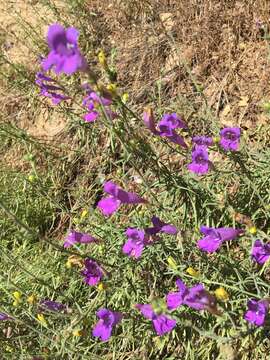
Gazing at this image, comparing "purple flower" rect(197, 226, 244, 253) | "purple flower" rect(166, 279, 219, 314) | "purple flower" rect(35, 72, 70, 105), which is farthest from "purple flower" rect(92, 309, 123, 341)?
"purple flower" rect(35, 72, 70, 105)

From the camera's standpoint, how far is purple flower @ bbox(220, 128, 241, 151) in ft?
9.39

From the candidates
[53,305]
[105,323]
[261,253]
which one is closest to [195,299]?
[261,253]

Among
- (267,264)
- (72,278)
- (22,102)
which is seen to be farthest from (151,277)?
(22,102)

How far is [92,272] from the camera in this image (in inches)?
116

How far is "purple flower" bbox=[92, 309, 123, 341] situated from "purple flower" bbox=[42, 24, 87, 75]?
1262 mm

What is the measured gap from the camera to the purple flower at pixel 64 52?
204cm

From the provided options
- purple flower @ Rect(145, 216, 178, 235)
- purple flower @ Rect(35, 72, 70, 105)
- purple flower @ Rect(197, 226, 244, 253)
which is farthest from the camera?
purple flower @ Rect(35, 72, 70, 105)

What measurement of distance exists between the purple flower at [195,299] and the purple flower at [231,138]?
752 mm

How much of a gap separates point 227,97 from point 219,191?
114cm

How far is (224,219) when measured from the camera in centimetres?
→ 313

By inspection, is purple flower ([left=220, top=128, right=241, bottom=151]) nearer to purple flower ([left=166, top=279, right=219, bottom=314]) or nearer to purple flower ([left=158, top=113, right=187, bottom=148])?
purple flower ([left=158, top=113, right=187, bottom=148])

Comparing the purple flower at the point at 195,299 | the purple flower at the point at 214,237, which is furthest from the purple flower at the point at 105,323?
the purple flower at the point at 214,237

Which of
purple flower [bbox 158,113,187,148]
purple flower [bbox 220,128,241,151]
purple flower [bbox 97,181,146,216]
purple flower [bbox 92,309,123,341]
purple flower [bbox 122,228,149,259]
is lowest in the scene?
purple flower [bbox 92,309,123,341]

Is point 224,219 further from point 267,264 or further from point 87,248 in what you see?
point 87,248
